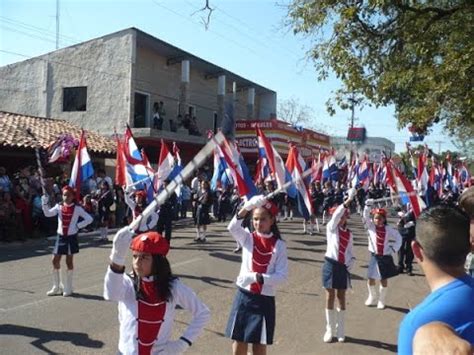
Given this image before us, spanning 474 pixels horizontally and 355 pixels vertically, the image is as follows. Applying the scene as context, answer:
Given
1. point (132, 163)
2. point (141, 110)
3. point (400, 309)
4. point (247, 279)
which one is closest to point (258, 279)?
point (247, 279)

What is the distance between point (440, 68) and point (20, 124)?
16.2 meters

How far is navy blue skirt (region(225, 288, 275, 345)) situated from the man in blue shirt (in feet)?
9.11

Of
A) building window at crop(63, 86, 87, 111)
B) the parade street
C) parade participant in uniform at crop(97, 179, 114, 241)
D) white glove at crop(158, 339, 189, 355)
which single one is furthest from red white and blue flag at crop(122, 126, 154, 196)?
building window at crop(63, 86, 87, 111)

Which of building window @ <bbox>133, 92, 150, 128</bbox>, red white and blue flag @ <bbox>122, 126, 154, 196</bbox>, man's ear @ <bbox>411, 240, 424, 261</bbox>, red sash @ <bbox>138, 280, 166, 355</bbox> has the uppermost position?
building window @ <bbox>133, 92, 150, 128</bbox>

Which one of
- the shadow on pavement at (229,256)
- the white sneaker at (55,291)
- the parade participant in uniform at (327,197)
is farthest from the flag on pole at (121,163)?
the parade participant in uniform at (327,197)

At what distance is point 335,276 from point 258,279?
238cm

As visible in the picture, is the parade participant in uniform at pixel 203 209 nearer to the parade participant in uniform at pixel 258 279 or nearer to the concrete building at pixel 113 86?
the concrete building at pixel 113 86

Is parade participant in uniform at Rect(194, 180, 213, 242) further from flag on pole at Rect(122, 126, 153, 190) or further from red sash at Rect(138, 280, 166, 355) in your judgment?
red sash at Rect(138, 280, 166, 355)

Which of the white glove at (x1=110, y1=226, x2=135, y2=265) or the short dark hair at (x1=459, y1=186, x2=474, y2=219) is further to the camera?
the short dark hair at (x1=459, y1=186, x2=474, y2=219)

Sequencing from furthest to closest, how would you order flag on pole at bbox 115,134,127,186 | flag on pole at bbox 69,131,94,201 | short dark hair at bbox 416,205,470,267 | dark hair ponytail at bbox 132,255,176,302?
flag on pole at bbox 115,134,127,186, flag on pole at bbox 69,131,94,201, dark hair ponytail at bbox 132,255,176,302, short dark hair at bbox 416,205,470,267

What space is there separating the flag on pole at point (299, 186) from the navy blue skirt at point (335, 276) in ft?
3.33

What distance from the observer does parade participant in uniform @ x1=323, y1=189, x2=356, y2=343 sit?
6.92 metres

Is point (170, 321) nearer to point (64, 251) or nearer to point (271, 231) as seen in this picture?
point (271, 231)

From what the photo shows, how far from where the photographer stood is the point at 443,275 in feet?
7.34
